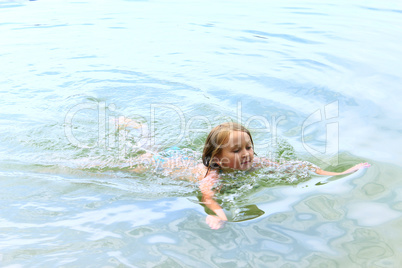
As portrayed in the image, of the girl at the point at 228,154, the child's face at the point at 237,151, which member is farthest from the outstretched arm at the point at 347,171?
the child's face at the point at 237,151

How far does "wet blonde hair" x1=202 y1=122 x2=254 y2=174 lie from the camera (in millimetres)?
4188

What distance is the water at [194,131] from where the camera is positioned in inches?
121

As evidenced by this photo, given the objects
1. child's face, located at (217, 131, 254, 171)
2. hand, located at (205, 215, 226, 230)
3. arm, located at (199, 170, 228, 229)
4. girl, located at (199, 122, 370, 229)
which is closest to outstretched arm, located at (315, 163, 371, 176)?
girl, located at (199, 122, 370, 229)

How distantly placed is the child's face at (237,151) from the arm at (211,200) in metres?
0.22

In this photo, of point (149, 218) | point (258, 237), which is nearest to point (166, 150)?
point (149, 218)

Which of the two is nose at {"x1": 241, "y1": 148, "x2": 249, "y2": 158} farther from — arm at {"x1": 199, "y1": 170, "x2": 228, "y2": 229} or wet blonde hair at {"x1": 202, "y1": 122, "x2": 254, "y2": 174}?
arm at {"x1": 199, "y1": 170, "x2": 228, "y2": 229}

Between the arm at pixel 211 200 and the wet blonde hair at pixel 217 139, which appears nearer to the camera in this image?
the arm at pixel 211 200

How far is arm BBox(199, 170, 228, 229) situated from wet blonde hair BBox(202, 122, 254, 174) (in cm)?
14

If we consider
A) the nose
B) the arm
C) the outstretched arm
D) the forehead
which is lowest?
the arm

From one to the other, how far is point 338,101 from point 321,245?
333cm

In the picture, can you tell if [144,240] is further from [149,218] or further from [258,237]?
[258,237]

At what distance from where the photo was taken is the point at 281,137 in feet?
17.1

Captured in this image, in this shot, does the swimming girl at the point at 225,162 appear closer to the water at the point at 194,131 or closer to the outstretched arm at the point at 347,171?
the outstretched arm at the point at 347,171

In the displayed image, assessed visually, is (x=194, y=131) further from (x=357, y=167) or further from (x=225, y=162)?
(x=357, y=167)
